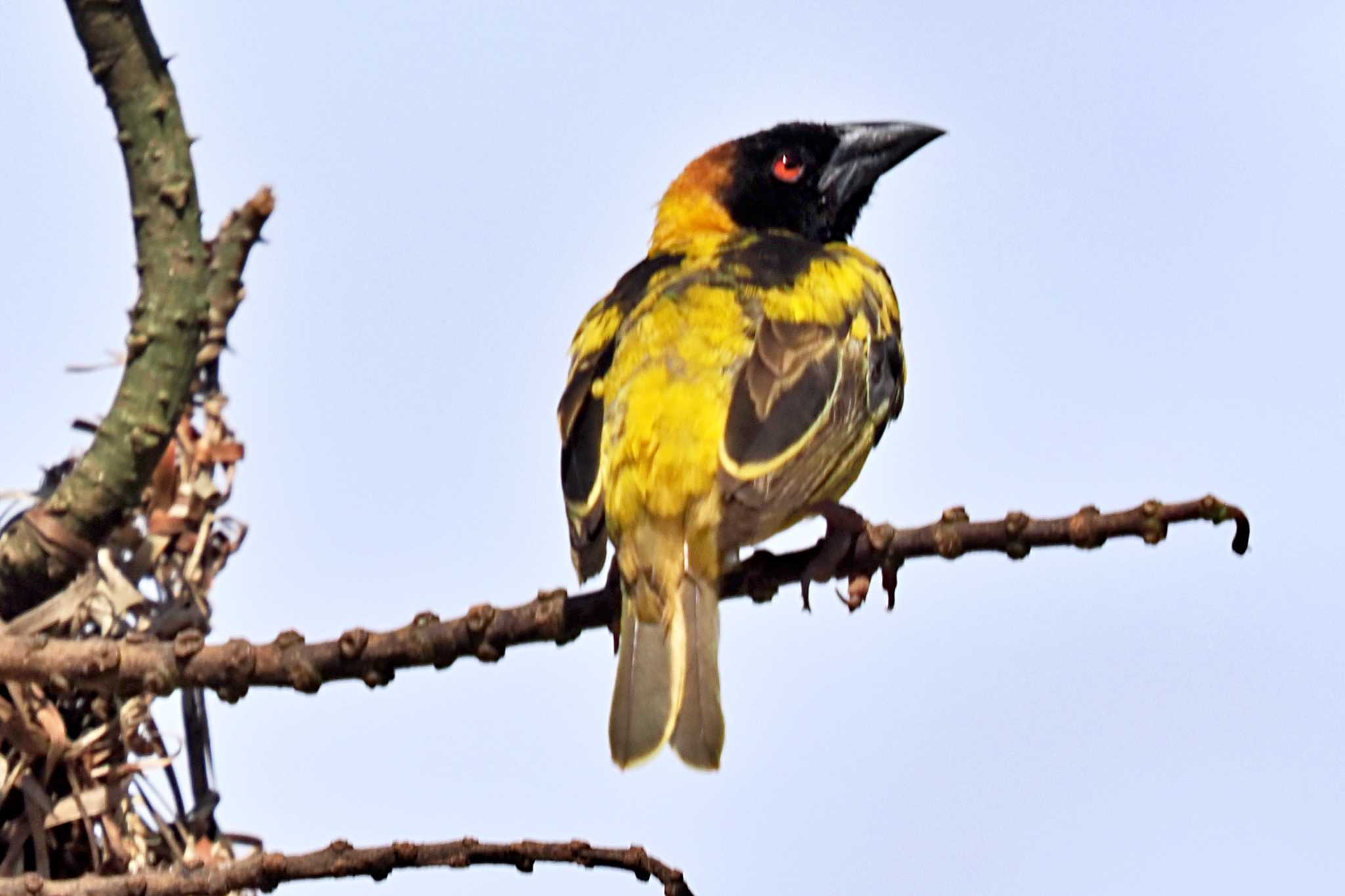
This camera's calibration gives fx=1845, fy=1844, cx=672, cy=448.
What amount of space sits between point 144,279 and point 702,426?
1.02 meters

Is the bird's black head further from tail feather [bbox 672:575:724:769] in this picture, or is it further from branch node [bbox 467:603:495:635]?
branch node [bbox 467:603:495:635]

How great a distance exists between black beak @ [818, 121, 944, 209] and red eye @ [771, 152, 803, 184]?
0.21ft

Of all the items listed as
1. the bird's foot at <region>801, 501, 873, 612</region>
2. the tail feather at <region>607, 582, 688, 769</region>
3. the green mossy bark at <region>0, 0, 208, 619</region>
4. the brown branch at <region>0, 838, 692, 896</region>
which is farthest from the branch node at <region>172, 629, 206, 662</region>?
the bird's foot at <region>801, 501, 873, 612</region>

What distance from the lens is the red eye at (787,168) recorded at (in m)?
5.00

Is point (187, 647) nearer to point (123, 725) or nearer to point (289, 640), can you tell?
point (289, 640)

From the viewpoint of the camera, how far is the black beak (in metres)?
4.98

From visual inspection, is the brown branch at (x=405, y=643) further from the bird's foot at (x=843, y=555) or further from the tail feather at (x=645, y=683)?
the tail feather at (x=645, y=683)

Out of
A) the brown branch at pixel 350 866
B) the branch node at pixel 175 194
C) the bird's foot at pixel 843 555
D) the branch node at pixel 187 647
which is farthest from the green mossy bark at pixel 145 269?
the bird's foot at pixel 843 555

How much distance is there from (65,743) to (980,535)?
6.53 ft

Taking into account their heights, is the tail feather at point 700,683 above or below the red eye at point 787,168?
below

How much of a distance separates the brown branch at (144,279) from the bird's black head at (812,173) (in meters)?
1.99

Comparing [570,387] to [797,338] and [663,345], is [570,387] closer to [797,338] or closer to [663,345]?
[663,345]

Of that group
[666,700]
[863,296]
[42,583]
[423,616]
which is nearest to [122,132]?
[42,583]

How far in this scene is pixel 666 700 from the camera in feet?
10.2
